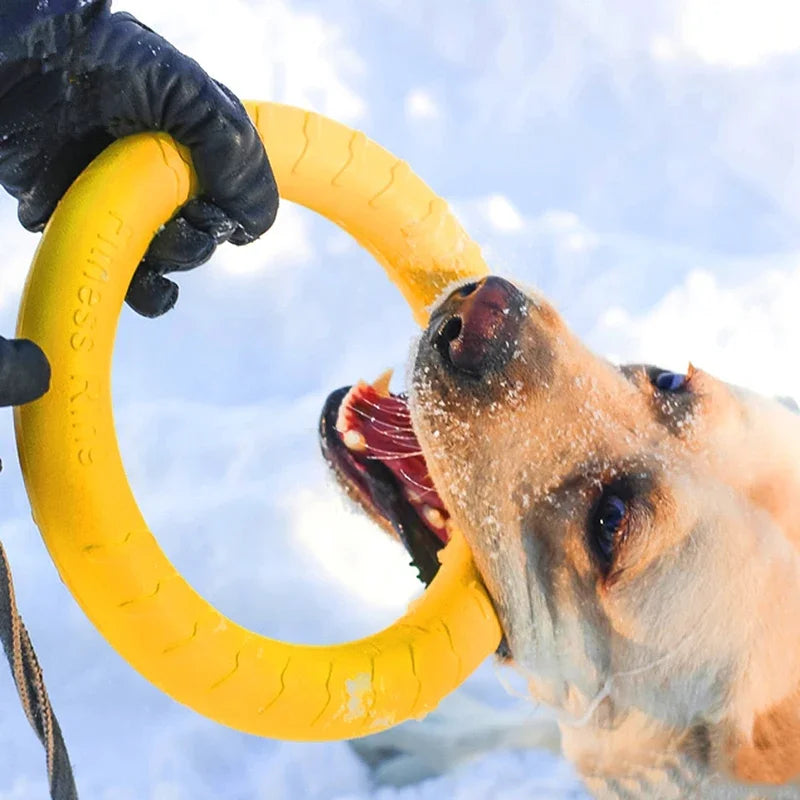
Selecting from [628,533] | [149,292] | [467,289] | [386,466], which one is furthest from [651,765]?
[149,292]

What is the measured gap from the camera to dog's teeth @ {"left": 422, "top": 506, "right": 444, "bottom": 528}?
2.44 metres

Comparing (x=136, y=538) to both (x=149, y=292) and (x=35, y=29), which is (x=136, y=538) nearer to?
(x=149, y=292)

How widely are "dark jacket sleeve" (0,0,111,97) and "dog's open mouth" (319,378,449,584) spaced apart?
1.16 metres

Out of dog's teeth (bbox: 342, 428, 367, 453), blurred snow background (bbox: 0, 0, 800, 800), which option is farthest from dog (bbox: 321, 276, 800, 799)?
blurred snow background (bbox: 0, 0, 800, 800)

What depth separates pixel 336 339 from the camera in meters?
4.26

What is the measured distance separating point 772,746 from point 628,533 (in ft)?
1.55

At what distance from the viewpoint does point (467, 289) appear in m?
2.15

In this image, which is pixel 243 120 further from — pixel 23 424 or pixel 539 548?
pixel 539 548

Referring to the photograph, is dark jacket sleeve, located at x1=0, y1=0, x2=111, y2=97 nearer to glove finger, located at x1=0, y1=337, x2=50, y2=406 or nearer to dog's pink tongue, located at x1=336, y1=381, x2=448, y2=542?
glove finger, located at x1=0, y1=337, x2=50, y2=406

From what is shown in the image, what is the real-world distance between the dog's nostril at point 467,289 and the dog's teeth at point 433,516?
56cm

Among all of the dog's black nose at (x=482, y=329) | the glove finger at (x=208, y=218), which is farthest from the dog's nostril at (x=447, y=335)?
the glove finger at (x=208, y=218)

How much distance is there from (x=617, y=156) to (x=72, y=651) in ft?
11.0

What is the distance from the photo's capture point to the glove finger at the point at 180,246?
5.97ft

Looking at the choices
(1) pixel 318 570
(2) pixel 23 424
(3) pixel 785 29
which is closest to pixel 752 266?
(3) pixel 785 29
